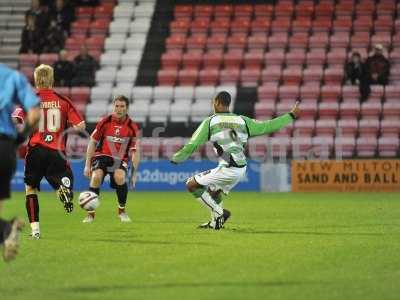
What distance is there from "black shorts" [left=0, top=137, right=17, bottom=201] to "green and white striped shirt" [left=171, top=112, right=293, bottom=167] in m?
5.43

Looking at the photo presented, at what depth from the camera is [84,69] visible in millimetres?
31297

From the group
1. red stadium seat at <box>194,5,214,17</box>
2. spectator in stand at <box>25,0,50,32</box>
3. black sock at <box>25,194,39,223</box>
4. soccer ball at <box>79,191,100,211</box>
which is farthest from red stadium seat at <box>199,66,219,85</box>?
black sock at <box>25,194,39,223</box>

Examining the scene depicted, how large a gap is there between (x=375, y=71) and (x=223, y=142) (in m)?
15.5

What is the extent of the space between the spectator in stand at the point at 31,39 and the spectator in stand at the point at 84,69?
→ 4.73 ft

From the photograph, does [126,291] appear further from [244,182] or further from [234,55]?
[234,55]

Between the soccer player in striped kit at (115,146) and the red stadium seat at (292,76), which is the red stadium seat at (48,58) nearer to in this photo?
the red stadium seat at (292,76)

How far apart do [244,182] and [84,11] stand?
10.5 meters

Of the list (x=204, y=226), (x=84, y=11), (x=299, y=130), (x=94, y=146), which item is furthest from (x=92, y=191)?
(x=84, y=11)

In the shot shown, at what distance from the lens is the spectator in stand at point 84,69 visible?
1202 inches

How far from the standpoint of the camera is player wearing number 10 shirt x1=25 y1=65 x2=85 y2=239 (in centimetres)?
1257

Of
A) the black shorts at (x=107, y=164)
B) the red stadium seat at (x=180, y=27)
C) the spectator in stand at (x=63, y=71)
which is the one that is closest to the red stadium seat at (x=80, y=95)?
the spectator in stand at (x=63, y=71)

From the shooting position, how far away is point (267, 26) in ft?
104

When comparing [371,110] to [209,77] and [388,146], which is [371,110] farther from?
[209,77]

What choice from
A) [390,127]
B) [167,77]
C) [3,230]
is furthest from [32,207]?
[167,77]
